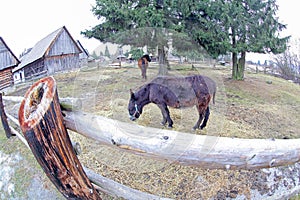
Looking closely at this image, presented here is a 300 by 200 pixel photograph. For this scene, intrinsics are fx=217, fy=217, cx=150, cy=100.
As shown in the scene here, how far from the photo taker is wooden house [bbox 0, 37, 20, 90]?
37.2 ft

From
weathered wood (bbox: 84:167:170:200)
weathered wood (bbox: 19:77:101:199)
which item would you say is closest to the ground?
weathered wood (bbox: 84:167:170:200)

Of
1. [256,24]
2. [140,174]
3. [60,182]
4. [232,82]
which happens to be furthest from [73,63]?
[60,182]

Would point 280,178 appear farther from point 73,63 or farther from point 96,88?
point 73,63

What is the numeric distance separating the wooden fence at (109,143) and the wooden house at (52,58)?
13.0m

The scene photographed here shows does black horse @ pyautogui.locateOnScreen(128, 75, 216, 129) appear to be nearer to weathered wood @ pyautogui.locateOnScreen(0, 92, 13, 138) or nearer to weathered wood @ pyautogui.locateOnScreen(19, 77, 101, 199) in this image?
weathered wood @ pyautogui.locateOnScreen(19, 77, 101, 199)

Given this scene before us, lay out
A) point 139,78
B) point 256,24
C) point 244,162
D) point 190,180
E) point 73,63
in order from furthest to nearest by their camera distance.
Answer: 1. point 73,63
2. point 256,24
3. point 139,78
4. point 190,180
5. point 244,162

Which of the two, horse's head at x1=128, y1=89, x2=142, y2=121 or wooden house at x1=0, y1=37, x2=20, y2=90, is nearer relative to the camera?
horse's head at x1=128, y1=89, x2=142, y2=121

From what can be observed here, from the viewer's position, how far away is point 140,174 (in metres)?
3.02

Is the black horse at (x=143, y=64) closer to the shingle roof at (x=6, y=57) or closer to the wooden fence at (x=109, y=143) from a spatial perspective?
the wooden fence at (x=109, y=143)

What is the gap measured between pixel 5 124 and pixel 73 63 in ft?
43.2

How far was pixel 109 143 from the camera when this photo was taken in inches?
46.9

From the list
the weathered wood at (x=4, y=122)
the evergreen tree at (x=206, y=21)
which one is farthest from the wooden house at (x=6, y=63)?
the weathered wood at (x=4, y=122)

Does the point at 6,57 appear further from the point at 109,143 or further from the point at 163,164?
the point at 109,143

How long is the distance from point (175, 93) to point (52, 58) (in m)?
13.4
